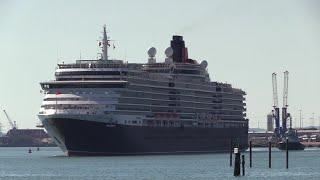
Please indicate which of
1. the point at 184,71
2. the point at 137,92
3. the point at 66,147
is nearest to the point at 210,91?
the point at 184,71

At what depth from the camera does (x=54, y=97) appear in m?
141

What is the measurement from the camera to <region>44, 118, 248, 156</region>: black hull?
452ft

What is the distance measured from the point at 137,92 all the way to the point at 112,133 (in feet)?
28.8

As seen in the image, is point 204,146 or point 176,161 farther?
point 204,146

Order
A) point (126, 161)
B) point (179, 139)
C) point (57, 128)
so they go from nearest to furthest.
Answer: point (126, 161) < point (57, 128) < point (179, 139)

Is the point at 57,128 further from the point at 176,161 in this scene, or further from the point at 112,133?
the point at 176,161

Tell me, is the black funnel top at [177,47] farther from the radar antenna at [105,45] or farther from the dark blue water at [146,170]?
the dark blue water at [146,170]

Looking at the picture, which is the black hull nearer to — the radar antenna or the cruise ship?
the cruise ship

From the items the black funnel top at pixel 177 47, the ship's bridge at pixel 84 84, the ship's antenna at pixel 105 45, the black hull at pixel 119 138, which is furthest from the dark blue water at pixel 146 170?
the black funnel top at pixel 177 47

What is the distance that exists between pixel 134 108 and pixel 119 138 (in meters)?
6.21

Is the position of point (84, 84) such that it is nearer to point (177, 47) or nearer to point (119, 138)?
point (119, 138)

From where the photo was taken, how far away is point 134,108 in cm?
14550

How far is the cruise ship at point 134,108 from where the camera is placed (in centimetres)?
13900

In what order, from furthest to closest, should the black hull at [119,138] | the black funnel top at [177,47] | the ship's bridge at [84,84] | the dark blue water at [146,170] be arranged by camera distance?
the black funnel top at [177,47]
the ship's bridge at [84,84]
the black hull at [119,138]
the dark blue water at [146,170]
